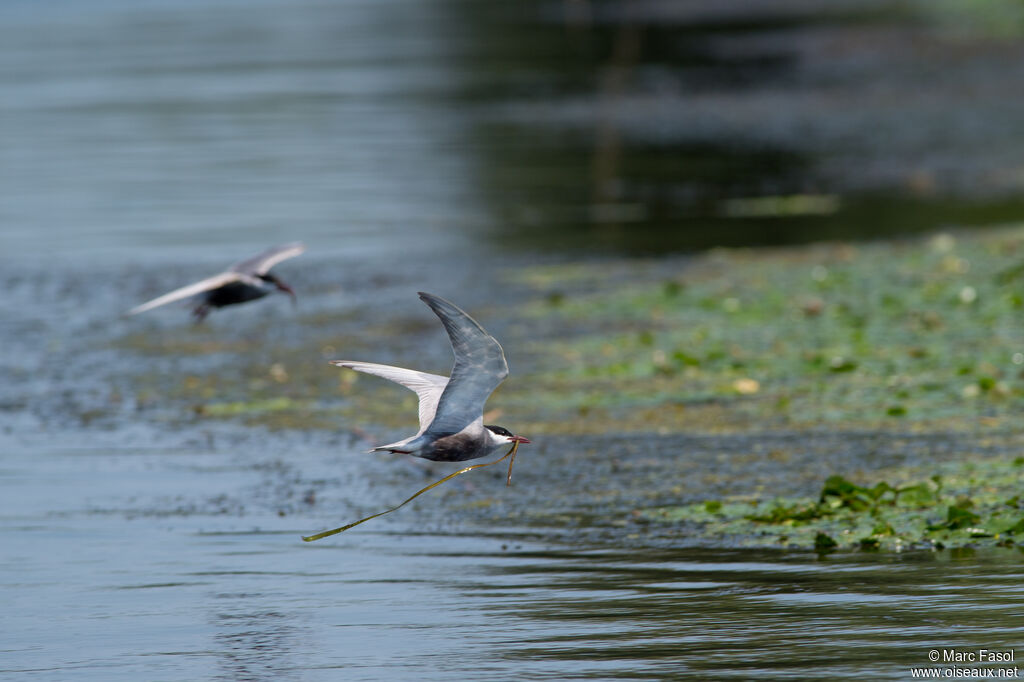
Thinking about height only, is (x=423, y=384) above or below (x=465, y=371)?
below

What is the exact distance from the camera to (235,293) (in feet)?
23.9

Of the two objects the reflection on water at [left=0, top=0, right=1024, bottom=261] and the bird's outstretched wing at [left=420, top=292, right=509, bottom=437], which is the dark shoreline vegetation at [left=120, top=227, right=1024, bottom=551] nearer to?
the bird's outstretched wing at [left=420, top=292, right=509, bottom=437]

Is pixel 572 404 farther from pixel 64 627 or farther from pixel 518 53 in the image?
pixel 518 53

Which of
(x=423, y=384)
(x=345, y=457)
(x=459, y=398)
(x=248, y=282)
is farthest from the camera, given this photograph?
(x=345, y=457)

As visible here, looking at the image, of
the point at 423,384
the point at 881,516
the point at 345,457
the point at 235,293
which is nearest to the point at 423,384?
the point at 423,384

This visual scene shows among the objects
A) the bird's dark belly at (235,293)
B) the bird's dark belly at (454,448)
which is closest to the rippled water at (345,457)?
the bird's dark belly at (454,448)

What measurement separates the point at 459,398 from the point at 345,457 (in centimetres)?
317

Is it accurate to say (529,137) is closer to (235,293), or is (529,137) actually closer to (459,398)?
(235,293)

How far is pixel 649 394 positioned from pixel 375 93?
19.3 metres

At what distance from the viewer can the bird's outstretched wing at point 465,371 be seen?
5.05 metres

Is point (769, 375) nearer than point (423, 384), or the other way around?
point (423, 384)

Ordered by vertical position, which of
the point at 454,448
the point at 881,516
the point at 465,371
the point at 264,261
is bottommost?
the point at 881,516

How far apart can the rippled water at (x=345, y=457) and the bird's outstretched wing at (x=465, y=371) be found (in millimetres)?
813

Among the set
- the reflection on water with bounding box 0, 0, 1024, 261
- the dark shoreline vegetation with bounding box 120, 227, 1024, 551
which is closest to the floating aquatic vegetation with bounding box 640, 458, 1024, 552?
the dark shoreline vegetation with bounding box 120, 227, 1024, 551
